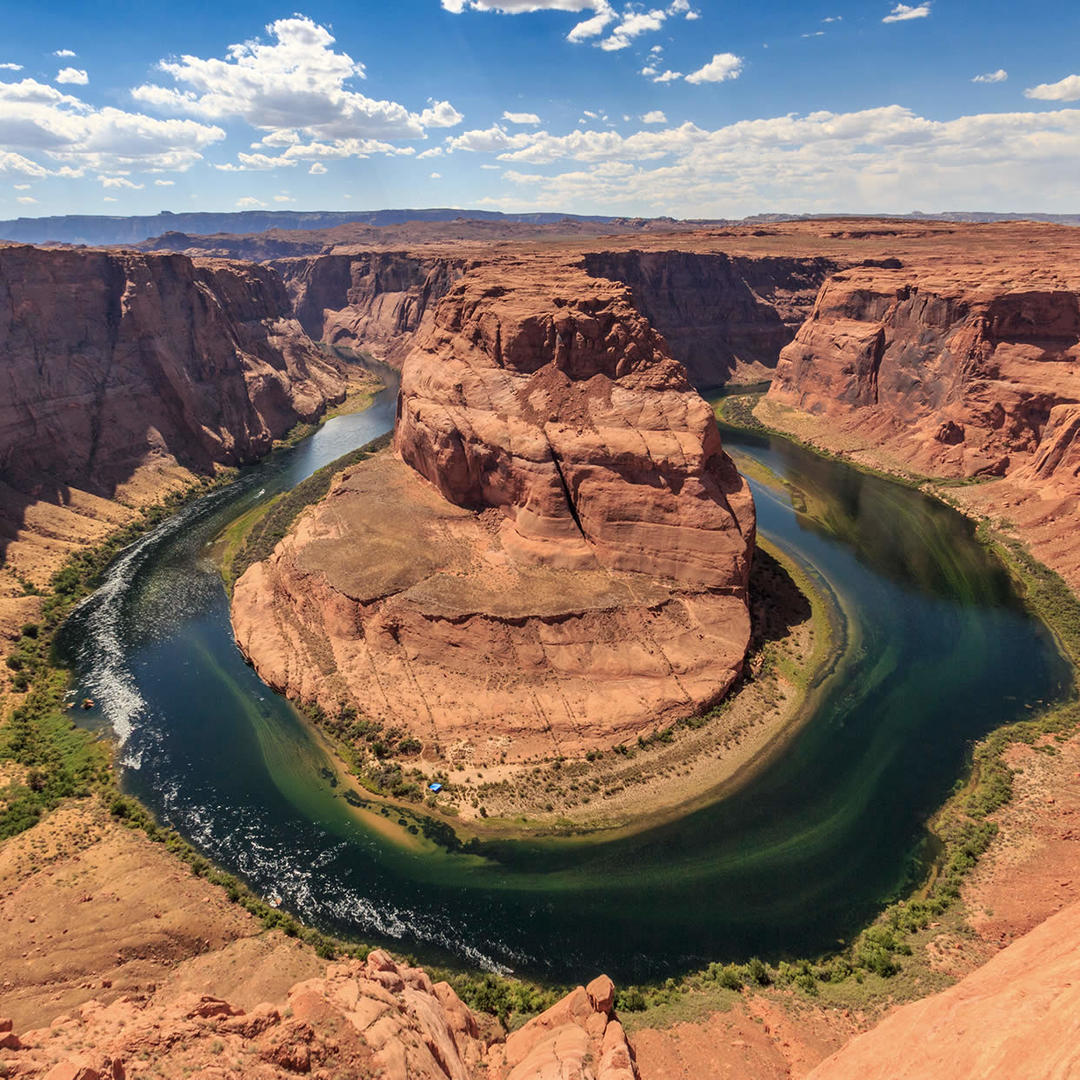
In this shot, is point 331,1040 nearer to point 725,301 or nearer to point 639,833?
point 639,833

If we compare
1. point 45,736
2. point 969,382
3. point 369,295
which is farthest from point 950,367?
point 369,295

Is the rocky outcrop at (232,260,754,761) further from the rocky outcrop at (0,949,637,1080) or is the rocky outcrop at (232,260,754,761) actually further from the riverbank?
the rocky outcrop at (0,949,637,1080)

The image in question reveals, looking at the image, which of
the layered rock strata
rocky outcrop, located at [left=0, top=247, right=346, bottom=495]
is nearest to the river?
the layered rock strata

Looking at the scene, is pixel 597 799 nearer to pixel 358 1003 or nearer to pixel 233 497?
pixel 358 1003

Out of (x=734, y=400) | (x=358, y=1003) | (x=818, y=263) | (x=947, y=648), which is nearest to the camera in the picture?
(x=358, y=1003)

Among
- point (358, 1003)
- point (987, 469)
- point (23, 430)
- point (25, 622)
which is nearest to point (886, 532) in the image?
point (987, 469)

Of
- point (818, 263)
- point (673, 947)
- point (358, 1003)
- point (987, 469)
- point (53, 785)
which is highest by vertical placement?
point (818, 263)
